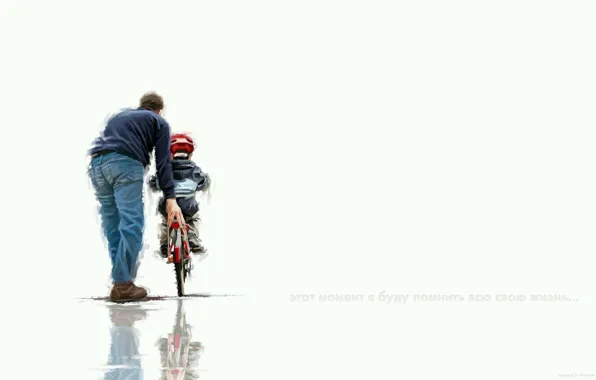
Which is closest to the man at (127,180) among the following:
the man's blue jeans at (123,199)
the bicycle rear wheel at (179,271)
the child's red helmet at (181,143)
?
the man's blue jeans at (123,199)

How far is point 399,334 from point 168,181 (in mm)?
2837

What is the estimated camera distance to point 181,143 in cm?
741

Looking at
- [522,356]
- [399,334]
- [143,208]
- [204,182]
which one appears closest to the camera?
[522,356]

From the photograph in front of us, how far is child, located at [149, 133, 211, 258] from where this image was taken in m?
7.24

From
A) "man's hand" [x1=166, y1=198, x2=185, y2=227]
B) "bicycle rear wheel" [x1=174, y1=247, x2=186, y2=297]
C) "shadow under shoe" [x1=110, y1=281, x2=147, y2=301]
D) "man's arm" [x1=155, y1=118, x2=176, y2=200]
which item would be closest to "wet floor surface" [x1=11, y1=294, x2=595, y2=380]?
"shadow under shoe" [x1=110, y1=281, x2=147, y2=301]

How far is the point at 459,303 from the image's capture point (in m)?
6.51

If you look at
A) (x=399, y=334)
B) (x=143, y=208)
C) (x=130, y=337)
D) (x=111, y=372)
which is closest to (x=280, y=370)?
(x=111, y=372)

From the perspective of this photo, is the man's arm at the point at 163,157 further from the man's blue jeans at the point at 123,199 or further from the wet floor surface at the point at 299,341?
the wet floor surface at the point at 299,341

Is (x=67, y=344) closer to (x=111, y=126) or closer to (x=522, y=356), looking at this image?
(x=522, y=356)

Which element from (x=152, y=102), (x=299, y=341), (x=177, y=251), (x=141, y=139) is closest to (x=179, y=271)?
(x=177, y=251)

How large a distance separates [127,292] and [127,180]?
866 millimetres

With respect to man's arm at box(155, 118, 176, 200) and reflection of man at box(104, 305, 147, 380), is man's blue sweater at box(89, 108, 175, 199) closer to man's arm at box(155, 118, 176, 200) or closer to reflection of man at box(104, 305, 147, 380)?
man's arm at box(155, 118, 176, 200)

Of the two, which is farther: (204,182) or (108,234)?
(204,182)

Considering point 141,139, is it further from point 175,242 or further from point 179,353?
point 179,353
